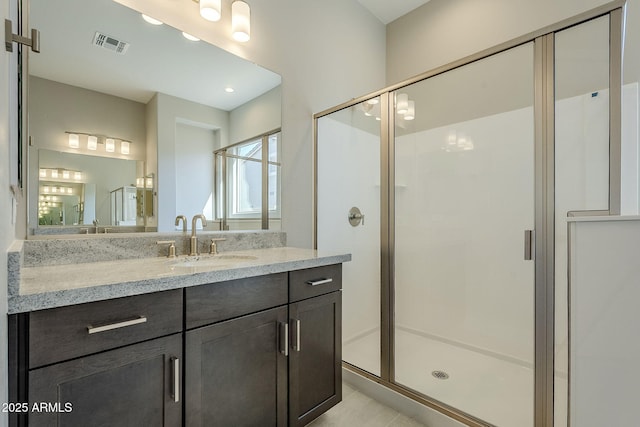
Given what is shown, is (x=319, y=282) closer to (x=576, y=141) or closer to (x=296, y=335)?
(x=296, y=335)

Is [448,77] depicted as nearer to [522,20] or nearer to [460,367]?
[522,20]

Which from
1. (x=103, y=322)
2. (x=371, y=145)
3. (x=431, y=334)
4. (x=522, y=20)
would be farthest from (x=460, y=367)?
(x=522, y=20)

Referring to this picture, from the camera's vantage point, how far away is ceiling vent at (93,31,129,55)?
140 centimetres

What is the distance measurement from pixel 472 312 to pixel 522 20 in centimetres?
214

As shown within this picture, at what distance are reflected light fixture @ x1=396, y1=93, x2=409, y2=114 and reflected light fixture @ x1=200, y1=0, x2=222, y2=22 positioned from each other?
1167mm

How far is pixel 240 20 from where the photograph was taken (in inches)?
69.4

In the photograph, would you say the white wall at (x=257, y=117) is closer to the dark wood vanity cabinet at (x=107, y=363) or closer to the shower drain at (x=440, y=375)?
the dark wood vanity cabinet at (x=107, y=363)

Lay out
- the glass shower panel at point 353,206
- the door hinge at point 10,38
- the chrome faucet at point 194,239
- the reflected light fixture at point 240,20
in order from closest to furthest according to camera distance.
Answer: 1. the door hinge at point 10,38
2. the chrome faucet at point 194,239
3. the reflected light fixture at point 240,20
4. the glass shower panel at point 353,206

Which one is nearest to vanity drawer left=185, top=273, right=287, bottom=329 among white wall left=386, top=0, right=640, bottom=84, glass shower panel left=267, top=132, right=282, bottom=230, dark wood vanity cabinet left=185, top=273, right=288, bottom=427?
dark wood vanity cabinet left=185, top=273, right=288, bottom=427

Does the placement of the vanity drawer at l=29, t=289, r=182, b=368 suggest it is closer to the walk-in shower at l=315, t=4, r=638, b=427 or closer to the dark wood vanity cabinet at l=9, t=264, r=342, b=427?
the dark wood vanity cabinet at l=9, t=264, r=342, b=427

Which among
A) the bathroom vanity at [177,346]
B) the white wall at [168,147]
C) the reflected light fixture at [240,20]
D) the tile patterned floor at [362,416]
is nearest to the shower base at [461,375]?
the tile patterned floor at [362,416]

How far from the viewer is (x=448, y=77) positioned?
1.86 m

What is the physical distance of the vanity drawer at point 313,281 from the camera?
54.4 inches

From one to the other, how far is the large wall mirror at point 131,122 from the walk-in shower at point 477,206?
27.6 inches
